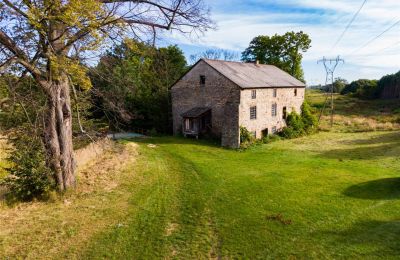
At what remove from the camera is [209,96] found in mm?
29953

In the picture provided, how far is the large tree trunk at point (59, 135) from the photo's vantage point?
1402 centimetres

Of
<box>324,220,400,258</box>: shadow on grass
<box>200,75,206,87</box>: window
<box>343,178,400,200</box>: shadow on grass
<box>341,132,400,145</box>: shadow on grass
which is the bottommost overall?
<box>324,220,400,258</box>: shadow on grass

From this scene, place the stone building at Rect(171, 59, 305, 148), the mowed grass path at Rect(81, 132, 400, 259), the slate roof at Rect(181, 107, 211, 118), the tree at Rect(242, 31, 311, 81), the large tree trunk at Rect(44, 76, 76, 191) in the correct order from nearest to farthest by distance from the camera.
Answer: the mowed grass path at Rect(81, 132, 400, 259) → the large tree trunk at Rect(44, 76, 76, 191) → the stone building at Rect(171, 59, 305, 148) → the slate roof at Rect(181, 107, 211, 118) → the tree at Rect(242, 31, 311, 81)

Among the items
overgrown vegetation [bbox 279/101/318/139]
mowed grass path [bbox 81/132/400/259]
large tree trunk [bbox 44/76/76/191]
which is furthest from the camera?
overgrown vegetation [bbox 279/101/318/139]

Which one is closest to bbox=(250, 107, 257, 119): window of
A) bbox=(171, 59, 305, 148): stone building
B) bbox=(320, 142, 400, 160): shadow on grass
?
bbox=(171, 59, 305, 148): stone building

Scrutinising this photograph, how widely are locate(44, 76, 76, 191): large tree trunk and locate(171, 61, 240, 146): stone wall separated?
14.9m

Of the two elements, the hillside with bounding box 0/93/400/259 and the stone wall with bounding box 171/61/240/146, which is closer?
the hillside with bounding box 0/93/400/259

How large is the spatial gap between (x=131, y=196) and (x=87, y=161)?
6.55 metres

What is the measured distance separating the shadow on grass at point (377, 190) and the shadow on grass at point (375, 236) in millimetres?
3080

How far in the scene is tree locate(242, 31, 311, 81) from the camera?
54125 mm

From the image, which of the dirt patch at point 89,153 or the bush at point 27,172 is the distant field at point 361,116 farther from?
the bush at point 27,172

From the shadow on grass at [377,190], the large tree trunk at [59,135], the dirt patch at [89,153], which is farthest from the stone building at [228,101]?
the large tree trunk at [59,135]

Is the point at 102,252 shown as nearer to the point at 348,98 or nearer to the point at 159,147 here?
the point at 159,147

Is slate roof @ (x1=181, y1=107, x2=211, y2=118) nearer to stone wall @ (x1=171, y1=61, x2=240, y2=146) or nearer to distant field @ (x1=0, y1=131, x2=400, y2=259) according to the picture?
stone wall @ (x1=171, y1=61, x2=240, y2=146)
